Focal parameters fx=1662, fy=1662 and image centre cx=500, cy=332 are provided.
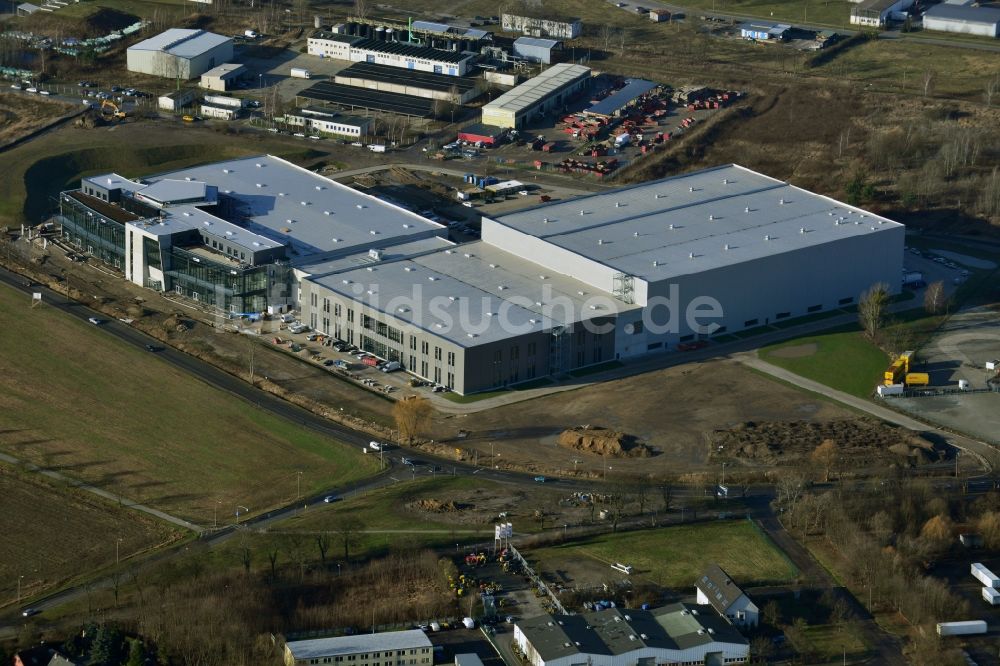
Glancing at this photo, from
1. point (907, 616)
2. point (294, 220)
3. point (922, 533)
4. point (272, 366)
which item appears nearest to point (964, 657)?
point (907, 616)

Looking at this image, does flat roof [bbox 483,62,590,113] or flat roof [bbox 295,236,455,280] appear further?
flat roof [bbox 483,62,590,113]

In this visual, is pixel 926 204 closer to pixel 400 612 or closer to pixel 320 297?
pixel 320 297

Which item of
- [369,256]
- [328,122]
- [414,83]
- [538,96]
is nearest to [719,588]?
[369,256]

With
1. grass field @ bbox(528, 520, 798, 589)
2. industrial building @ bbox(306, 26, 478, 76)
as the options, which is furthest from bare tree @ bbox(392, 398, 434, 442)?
industrial building @ bbox(306, 26, 478, 76)

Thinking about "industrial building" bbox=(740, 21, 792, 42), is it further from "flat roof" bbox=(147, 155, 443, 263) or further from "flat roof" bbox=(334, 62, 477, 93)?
"flat roof" bbox=(147, 155, 443, 263)

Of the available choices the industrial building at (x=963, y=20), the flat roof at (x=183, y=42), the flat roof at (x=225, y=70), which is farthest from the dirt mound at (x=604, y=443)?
the industrial building at (x=963, y=20)

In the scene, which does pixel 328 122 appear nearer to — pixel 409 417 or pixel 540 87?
pixel 540 87

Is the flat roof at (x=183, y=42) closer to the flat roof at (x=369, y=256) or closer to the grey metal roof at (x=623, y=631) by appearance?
the flat roof at (x=369, y=256)

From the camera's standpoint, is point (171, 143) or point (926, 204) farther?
point (171, 143)
